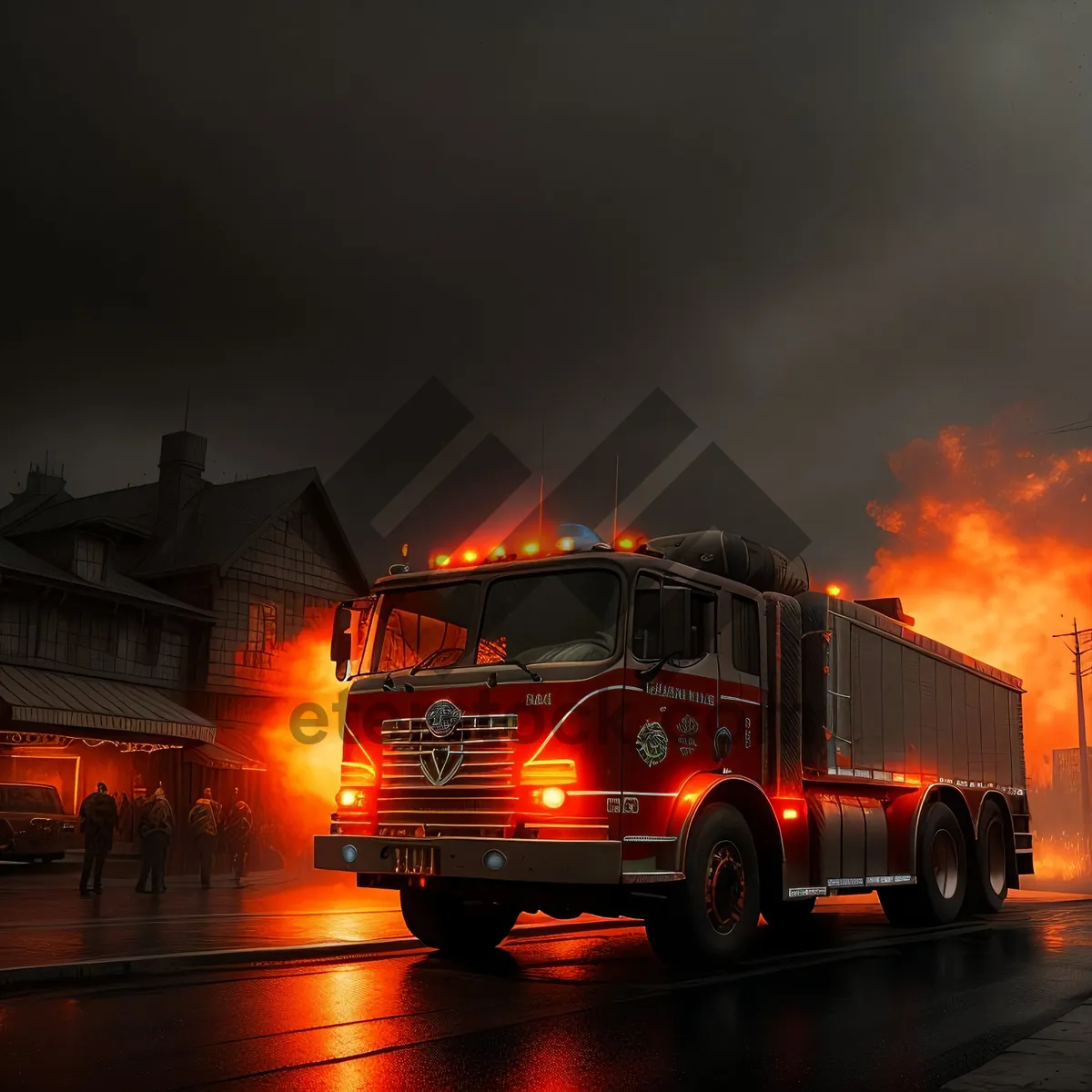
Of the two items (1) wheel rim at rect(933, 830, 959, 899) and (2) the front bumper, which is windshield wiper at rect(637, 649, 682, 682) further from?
(1) wheel rim at rect(933, 830, 959, 899)

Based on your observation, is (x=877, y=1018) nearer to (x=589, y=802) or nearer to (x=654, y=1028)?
(x=654, y=1028)

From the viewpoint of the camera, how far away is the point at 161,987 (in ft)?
30.8

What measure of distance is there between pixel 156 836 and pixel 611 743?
13164 mm

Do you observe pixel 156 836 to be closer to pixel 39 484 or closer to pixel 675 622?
pixel 675 622

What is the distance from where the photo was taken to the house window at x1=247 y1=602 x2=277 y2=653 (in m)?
34.3

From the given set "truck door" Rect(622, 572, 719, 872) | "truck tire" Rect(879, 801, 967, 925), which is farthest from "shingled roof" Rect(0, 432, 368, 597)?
"truck door" Rect(622, 572, 719, 872)

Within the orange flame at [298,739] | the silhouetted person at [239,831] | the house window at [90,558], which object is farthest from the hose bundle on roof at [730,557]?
the house window at [90,558]

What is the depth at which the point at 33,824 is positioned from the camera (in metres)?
27.1

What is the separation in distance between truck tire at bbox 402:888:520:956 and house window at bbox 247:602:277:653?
2343 cm

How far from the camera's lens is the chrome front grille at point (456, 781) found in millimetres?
9664

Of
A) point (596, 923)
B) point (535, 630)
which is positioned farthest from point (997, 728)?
point (535, 630)

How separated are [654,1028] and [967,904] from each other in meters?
9.86

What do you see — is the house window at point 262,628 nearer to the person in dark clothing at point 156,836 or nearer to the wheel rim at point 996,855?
the person in dark clothing at point 156,836

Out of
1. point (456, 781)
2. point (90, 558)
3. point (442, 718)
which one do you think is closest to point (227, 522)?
point (90, 558)
